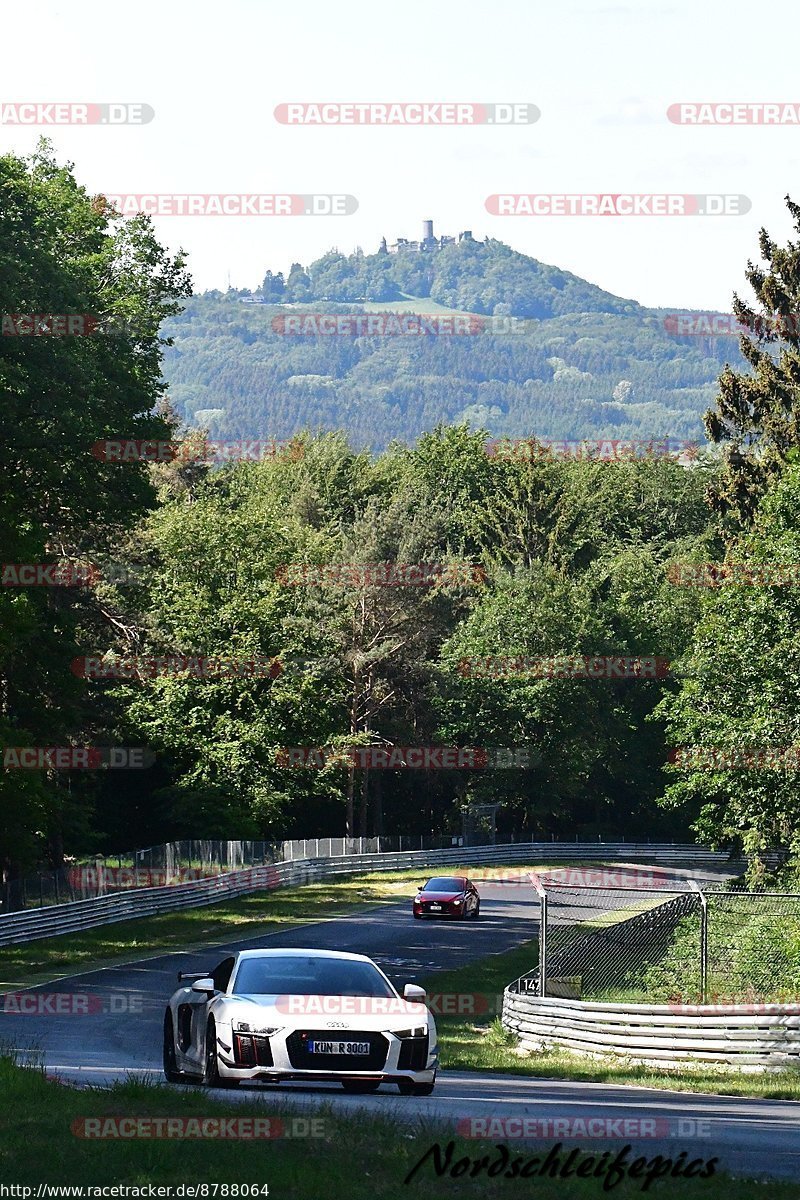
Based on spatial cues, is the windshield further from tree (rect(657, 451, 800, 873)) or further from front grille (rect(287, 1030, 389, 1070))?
tree (rect(657, 451, 800, 873))

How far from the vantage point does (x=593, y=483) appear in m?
104

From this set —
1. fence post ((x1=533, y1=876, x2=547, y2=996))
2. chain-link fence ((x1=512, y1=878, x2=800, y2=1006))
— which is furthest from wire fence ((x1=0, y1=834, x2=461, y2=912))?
fence post ((x1=533, y1=876, x2=547, y2=996))

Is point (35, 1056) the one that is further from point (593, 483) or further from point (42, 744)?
point (593, 483)

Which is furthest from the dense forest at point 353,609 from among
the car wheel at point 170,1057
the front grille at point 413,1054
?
the front grille at point 413,1054

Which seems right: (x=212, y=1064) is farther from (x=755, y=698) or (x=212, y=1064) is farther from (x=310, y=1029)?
(x=755, y=698)

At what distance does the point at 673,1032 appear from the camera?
19.5 m

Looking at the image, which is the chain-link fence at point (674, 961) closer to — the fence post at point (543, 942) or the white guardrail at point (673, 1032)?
the fence post at point (543, 942)

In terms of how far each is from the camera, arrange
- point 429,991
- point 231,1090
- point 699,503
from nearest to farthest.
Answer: point 231,1090 → point 429,991 → point 699,503

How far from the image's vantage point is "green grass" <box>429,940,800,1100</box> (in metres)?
17.0

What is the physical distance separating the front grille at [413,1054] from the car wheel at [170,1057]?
7.97 ft

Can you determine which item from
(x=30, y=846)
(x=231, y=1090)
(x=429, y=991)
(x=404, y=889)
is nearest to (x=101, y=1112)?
(x=231, y=1090)

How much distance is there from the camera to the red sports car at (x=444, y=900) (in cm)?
4631

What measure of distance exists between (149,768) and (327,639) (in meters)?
9.58

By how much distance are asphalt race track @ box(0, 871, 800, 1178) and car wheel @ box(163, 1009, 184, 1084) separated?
0.37 m
